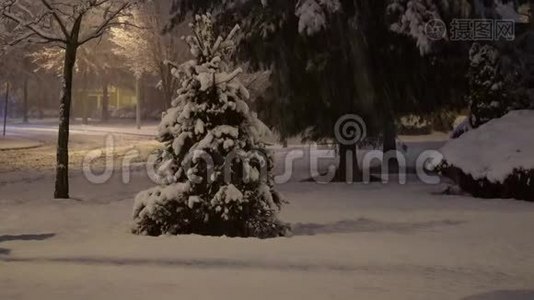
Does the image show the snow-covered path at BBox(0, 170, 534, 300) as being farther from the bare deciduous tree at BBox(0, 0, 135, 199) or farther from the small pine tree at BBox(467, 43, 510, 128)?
the small pine tree at BBox(467, 43, 510, 128)

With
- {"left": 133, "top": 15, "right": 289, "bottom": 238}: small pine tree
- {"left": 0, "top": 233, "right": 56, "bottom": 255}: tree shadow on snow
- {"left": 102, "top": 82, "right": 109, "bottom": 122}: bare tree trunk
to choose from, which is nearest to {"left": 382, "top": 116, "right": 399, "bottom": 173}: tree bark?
{"left": 133, "top": 15, "right": 289, "bottom": 238}: small pine tree

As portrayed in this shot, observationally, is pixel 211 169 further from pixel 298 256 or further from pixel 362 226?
pixel 362 226

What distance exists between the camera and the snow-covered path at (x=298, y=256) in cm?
634

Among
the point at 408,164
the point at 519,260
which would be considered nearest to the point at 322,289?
the point at 519,260

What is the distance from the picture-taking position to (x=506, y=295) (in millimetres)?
6227

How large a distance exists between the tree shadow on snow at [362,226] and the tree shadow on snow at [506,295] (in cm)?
374

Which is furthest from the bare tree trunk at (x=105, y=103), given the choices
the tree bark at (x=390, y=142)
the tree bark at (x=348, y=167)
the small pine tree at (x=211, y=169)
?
the small pine tree at (x=211, y=169)

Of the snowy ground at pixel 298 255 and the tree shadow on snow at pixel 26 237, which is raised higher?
the snowy ground at pixel 298 255

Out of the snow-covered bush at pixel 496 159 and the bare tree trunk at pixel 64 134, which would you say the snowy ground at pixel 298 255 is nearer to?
the snow-covered bush at pixel 496 159

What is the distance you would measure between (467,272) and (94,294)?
382 cm

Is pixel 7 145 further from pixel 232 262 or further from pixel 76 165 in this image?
pixel 232 262

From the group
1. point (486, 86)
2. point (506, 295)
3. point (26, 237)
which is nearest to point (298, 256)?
point (506, 295)

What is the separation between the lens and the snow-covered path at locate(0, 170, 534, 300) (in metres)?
6.34

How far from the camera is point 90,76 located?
194 feet
